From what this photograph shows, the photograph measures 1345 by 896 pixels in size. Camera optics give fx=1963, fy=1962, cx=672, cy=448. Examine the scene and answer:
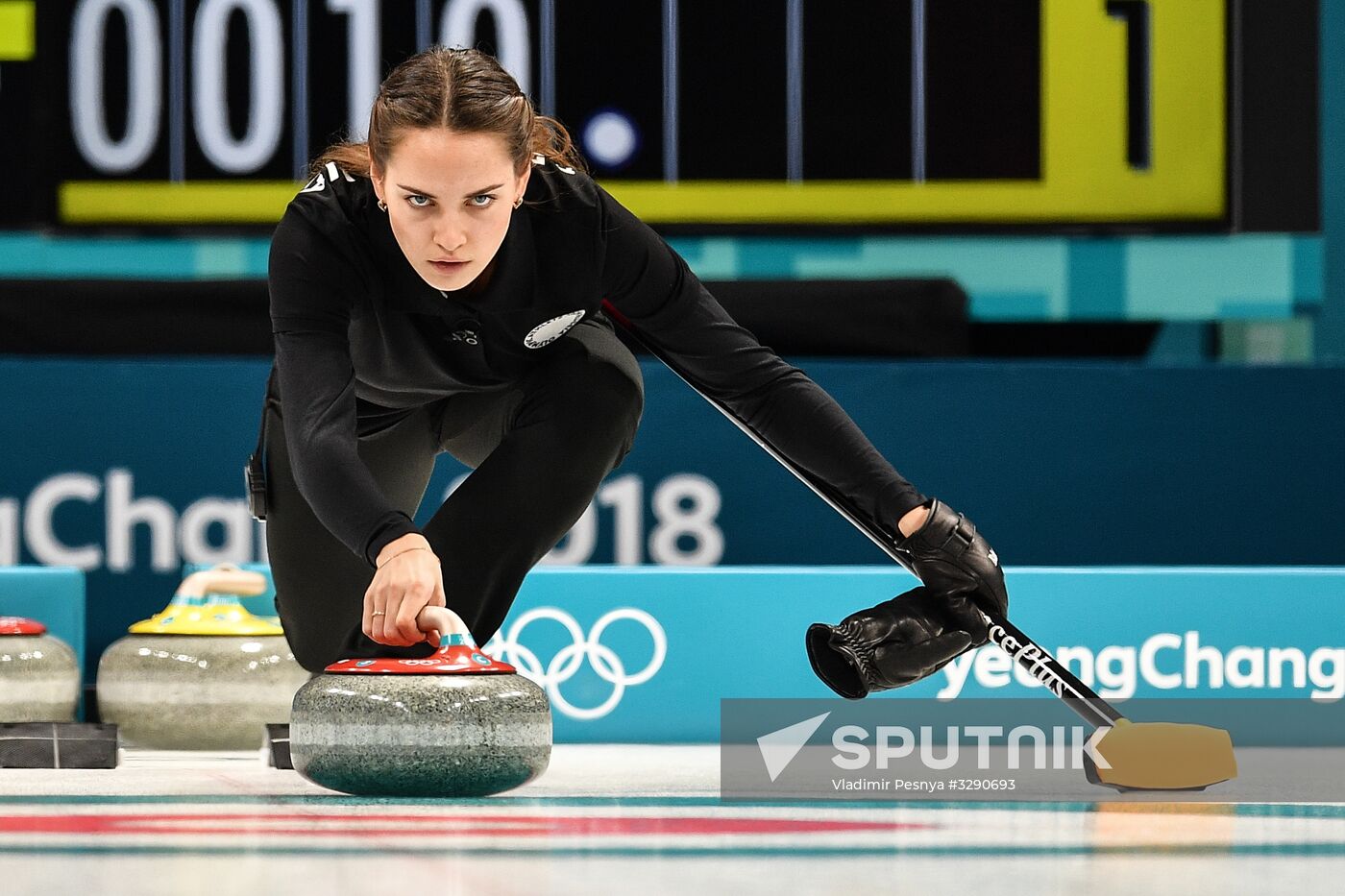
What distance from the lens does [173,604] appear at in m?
3.76

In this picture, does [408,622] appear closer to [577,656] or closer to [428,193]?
[428,193]

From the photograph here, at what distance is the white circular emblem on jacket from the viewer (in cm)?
275

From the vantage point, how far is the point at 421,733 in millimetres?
2301

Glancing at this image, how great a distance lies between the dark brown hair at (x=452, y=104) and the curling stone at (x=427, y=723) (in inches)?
23.1

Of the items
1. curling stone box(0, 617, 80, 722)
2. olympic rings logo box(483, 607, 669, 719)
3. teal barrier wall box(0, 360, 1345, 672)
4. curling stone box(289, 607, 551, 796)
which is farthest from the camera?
teal barrier wall box(0, 360, 1345, 672)

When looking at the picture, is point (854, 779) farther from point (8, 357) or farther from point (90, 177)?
point (90, 177)

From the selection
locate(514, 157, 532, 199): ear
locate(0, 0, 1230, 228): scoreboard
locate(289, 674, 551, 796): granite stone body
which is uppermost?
locate(0, 0, 1230, 228): scoreboard

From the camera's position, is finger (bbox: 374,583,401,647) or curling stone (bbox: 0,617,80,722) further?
curling stone (bbox: 0,617,80,722)

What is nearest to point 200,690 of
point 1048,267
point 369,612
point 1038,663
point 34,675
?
point 34,675

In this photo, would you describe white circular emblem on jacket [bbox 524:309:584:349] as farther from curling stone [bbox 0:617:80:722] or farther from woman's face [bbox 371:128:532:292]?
curling stone [bbox 0:617:80:722]

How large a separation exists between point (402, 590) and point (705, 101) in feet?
10.7

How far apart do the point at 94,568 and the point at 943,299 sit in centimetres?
225

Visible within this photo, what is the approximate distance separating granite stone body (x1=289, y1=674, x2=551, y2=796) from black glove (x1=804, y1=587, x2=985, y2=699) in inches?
16.3

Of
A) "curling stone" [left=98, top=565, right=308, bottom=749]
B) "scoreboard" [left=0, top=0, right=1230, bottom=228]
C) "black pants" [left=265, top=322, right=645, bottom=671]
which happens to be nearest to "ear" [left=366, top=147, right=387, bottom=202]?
"black pants" [left=265, top=322, right=645, bottom=671]
